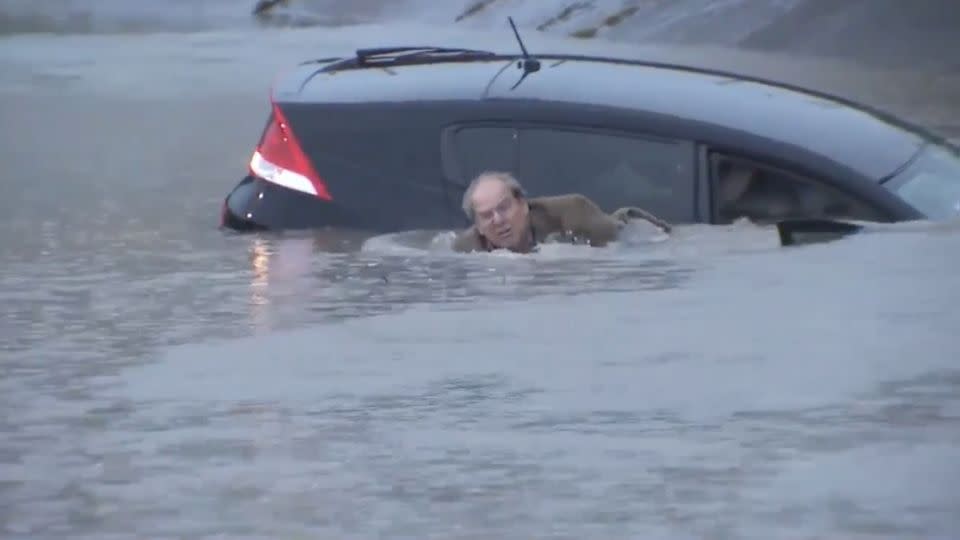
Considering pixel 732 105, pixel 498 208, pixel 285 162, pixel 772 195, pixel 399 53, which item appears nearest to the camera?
pixel 498 208

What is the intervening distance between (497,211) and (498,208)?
0.01m

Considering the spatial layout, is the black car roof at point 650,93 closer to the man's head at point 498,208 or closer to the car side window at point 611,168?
the car side window at point 611,168

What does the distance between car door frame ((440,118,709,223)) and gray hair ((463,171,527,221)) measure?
0.48 ft

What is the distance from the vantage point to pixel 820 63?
68.3ft

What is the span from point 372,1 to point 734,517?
88.9 feet

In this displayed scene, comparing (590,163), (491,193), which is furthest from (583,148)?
(491,193)

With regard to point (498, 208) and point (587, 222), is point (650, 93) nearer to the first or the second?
point (587, 222)

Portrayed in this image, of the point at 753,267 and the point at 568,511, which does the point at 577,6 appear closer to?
the point at 753,267

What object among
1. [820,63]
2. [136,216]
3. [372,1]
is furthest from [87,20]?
[136,216]

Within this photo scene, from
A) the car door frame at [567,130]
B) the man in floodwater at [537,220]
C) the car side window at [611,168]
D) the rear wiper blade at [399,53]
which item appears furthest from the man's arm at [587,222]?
the rear wiper blade at [399,53]

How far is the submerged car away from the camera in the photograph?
28.6 feet

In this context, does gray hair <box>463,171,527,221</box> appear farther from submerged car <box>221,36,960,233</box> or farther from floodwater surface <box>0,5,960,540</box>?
floodwater surface <box>0,5,960,540</box>

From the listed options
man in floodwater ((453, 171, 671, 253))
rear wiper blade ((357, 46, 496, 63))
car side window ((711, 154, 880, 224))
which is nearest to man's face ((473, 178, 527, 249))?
man in floodwater ((453, 171, 671, 253))

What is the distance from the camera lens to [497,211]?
339 inches
